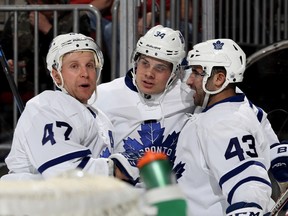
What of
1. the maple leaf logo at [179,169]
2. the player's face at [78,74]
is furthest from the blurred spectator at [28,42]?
the maple leaf logo at [179,169]

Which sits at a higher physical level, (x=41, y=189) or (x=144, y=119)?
(x=41, y=189)

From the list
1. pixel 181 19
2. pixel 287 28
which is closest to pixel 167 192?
pixel 181 19

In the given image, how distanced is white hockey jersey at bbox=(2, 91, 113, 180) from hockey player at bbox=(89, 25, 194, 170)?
1.72ft

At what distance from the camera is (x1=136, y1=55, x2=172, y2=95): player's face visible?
5.00 m

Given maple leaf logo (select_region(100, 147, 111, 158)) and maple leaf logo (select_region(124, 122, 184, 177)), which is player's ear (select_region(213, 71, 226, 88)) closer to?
maple leaf logo (select_region(124, 122, 184, 177))

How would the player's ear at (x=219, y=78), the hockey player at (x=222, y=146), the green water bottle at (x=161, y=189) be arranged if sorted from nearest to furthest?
the green water bottle at (x=161, y=189)
the hockey player at (x=222, y=146)
the player's ear at (x=219, y=78)

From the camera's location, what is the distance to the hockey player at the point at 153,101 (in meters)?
5.01

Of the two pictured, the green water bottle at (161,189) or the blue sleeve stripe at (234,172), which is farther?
the blue sleeve stripe at (234,172)

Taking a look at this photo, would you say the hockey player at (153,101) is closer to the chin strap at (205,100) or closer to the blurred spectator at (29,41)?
the chin strap at (205,100)

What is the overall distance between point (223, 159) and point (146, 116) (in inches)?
32.3

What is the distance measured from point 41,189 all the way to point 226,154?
263cm

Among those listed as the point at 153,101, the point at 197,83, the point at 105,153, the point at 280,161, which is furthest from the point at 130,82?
the point at 280,161

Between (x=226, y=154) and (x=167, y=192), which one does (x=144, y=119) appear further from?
(x=167, y=192)

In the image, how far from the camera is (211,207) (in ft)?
14.9
